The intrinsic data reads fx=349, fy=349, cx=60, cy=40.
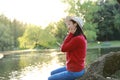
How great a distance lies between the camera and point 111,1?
64.9 meters

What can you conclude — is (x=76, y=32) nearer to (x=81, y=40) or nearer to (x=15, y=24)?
(x=81, y=40)

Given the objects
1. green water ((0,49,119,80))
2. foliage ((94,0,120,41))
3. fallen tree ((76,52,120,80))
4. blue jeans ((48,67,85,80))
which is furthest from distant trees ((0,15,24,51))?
blue jeans ((48,67,85,80))

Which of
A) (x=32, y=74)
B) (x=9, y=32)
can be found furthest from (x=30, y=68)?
(x=9, y=32)

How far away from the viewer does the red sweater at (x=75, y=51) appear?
19.4 ft

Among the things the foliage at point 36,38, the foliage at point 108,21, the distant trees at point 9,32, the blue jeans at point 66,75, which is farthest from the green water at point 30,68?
the foliage at point 108,21

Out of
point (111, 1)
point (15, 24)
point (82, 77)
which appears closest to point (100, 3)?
point (111, 1)

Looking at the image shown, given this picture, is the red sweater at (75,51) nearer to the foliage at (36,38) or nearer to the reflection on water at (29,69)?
the reflection on water at (29,69)

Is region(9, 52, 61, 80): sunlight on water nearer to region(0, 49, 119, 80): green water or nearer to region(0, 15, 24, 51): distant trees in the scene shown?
region(0, 49, 119, 80): green water

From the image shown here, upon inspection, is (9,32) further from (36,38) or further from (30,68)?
(30,68)

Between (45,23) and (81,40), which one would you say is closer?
(81,40)

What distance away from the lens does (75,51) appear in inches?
235

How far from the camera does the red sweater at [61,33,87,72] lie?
5918 mm

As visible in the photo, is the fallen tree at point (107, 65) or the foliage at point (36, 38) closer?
the fallen tree at point (107, 65)

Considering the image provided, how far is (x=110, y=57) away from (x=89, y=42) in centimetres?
5026
